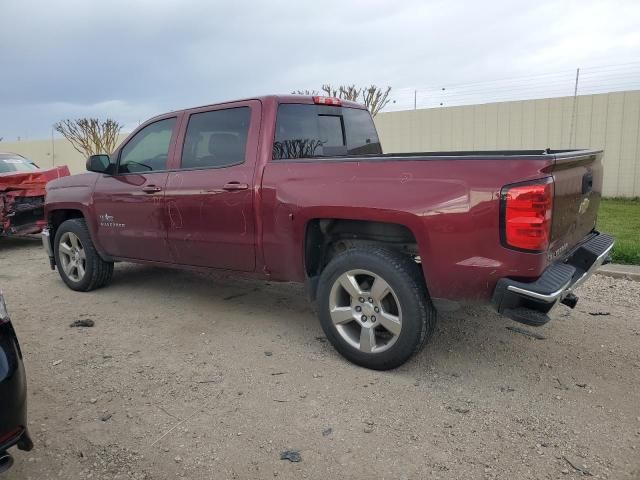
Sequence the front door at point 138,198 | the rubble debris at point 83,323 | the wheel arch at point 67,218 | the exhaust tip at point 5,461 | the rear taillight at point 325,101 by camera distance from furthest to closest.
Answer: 1. the wheel arch at point 67,218
2. the front door at point 138,198
3. the rubble debris at point 83,323
4. the rear taillight at point 325,101
5. the exhaust tip at point 5,461

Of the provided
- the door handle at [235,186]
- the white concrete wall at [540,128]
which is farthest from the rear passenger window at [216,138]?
the white concrete wall at [540,128]

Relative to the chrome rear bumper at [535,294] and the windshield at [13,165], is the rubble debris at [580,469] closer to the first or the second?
the chrome rear bumper at [535,294]

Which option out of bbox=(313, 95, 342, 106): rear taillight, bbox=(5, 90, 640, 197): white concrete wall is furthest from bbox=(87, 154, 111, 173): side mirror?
bbox=(5, 90, 640, 197): white concrete wall

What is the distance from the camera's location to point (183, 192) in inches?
175

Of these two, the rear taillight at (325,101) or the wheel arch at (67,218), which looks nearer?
the rear taillight at (325,101)

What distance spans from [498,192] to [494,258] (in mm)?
378

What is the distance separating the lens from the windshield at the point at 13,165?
982cm

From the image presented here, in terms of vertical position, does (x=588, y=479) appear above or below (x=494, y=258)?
below

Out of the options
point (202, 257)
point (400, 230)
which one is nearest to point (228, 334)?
point (202, 257)

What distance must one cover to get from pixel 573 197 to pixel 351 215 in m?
1.39

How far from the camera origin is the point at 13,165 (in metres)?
10.0

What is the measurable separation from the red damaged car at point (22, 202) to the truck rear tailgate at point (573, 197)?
830 cm

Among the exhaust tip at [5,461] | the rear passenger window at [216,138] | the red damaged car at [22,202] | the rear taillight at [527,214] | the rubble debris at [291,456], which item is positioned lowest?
the rubble debris at [291,456]

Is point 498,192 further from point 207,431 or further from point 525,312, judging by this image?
point 207,431
